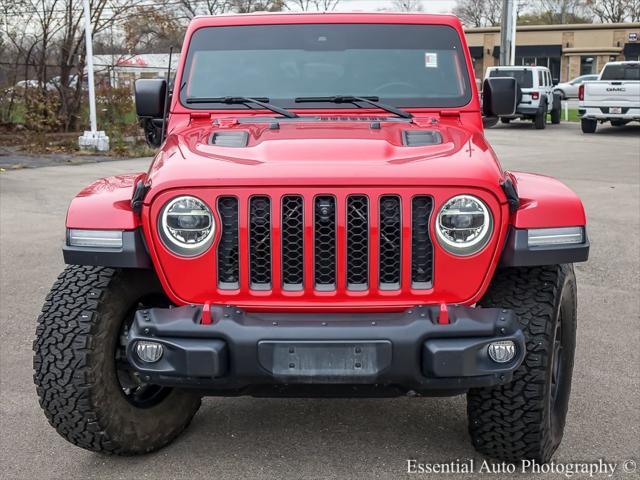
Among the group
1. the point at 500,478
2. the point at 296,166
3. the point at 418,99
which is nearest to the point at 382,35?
the point at 418,99

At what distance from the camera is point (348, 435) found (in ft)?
12.0

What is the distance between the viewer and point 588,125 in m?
22.4

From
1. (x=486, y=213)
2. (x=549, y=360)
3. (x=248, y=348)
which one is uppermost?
(x=486, y=213)

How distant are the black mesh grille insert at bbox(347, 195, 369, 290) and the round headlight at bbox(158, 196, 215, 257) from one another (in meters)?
0.50

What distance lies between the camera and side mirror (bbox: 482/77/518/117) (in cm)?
457

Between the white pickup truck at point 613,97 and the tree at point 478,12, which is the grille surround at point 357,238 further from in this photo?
the tree at point 478,12

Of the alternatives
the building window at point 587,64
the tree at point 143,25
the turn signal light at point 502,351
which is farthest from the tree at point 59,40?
the building window at point 587,64

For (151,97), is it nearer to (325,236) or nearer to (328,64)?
(328,64)

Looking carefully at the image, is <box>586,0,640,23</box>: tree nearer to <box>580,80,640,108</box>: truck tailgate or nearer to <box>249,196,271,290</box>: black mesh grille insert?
<box>580,80,640,108</box>: truck tailgate

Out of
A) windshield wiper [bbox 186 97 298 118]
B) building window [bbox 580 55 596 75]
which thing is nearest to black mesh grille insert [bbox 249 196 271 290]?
windshield wiper [bbox 186 97 298 118]

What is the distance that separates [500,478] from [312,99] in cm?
204

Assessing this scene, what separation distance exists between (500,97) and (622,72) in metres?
19.9

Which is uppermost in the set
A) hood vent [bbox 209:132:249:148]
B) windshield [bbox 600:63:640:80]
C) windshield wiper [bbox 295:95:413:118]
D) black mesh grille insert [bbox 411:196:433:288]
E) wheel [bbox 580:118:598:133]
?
windshield wiper [bbox 295:95:413:118]

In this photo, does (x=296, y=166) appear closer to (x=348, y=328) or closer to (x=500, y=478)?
(x=348, y=328)
